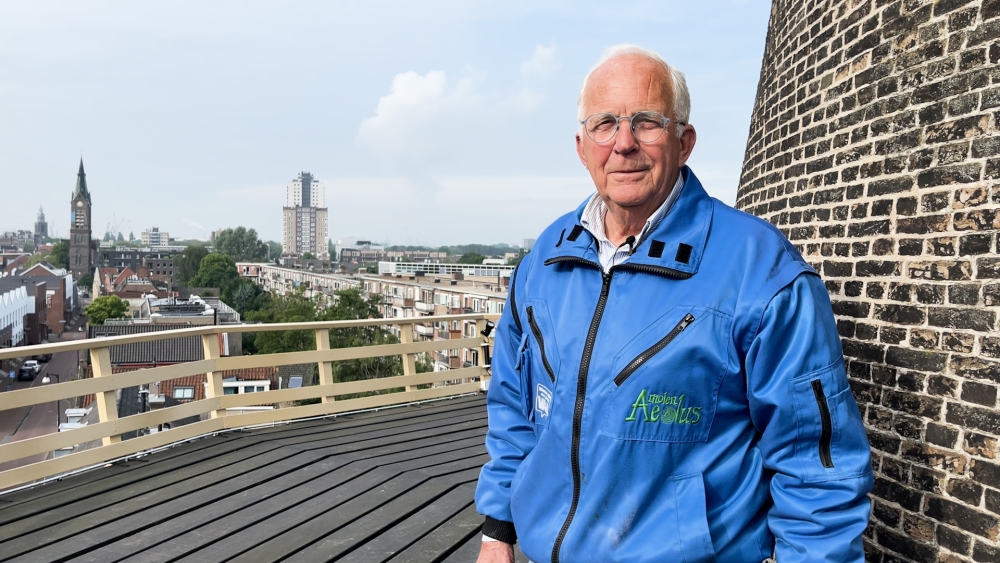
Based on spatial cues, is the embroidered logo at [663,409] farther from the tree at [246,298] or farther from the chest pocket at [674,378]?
the tree at [246,298]

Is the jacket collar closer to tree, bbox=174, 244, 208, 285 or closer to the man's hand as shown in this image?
the man's hand

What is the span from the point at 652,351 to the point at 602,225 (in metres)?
0.39

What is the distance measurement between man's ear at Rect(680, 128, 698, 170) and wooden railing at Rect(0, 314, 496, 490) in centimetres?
340

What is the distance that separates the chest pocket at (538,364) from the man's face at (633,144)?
33 centimetres

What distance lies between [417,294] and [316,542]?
2760 inches

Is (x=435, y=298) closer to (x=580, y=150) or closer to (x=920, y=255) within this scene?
(x=920, y=255)

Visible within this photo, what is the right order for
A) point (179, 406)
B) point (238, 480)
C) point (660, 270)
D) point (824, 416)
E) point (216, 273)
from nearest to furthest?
point (824, 416) → point (660, 270) → point (238, 480) → point (179, 406) → point (216, 273)

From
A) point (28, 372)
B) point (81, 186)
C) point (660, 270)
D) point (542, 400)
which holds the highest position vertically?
point (81, 186)

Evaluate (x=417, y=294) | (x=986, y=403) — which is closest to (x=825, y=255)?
(x=986, y=403)

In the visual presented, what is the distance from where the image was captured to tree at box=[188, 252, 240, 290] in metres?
116

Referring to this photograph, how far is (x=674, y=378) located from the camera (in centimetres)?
158

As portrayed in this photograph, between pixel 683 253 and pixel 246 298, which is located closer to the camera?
pixel 683 253

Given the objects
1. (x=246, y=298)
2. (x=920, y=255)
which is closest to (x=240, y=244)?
(x=246, y=298)

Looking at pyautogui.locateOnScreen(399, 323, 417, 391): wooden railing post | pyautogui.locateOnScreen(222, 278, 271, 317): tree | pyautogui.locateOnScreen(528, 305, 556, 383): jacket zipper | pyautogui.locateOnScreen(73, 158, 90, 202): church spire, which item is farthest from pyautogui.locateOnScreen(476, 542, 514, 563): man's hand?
pyautogui.locateOnScreen(73, 158, 90, 202): church spire
